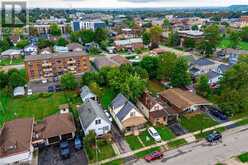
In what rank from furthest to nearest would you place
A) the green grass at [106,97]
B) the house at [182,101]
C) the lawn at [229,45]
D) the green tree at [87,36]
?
the green tree at [87,36], the lawn at [229,45], the green grass at [106,97], the house at [182,101]

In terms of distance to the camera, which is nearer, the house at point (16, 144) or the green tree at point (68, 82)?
the house at point (16, 144)

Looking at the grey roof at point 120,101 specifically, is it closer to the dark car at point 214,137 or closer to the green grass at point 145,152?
the green grass at point 145,152

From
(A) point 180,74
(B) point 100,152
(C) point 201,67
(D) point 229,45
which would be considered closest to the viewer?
(B) point 100,152

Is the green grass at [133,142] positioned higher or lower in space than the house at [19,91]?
lower

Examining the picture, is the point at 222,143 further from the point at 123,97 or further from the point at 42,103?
the point at 42,103

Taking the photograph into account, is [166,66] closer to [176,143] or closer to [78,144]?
[176,143]

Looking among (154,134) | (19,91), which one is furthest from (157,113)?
(19,91)

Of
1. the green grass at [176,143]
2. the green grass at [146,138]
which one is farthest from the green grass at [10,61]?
the green grass at [176,143]

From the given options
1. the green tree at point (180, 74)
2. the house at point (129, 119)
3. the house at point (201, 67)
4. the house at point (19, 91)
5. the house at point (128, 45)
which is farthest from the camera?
the house at point (128, 45)
